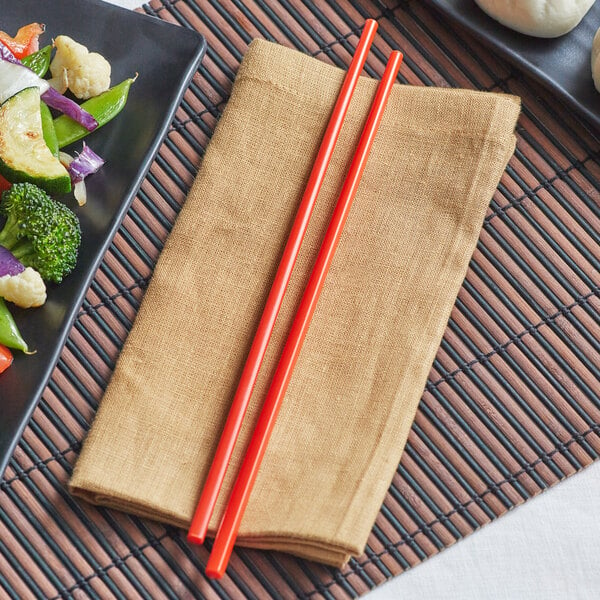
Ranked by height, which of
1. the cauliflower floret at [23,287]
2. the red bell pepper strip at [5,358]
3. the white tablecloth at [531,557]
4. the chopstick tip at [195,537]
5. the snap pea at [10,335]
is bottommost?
the white tablecloth at [531,557]

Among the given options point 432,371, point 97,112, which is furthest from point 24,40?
point 432,371

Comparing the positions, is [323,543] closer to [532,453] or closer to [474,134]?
[532,453]

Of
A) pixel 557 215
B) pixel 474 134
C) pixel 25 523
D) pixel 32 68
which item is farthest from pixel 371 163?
pixel 25 523

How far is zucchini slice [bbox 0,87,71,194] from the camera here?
1828mm

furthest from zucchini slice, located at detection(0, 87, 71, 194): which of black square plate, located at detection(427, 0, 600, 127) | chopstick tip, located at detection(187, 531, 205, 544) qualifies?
black square plate, located at detection(427, 0, 600, 127)

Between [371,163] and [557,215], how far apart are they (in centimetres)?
44

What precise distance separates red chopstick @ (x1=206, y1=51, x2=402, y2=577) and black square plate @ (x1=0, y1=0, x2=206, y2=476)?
428mm

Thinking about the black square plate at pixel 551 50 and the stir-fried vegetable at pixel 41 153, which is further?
the black square plate at pixel 551 50

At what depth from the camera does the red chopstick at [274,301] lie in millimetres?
1628

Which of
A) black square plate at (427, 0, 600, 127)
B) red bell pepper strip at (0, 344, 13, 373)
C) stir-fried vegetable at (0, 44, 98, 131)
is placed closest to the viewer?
red bell pepper strip at (0, 344, 13, 373)

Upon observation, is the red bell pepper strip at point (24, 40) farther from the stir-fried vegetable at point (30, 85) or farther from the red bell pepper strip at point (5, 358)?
the red bell pepper strip at point (5, 358)

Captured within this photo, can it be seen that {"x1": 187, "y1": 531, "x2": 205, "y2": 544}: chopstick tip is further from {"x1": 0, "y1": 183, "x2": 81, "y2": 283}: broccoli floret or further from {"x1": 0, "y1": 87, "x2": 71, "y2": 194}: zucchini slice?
{"x1": 0, "y1": 87, "x2": 71, "y2": 194}: zucchini slice

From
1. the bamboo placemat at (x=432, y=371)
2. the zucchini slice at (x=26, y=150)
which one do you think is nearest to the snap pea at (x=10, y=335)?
the bamboo placemat at (x=432, y=371)

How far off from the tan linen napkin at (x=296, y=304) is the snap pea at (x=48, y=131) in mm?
315
